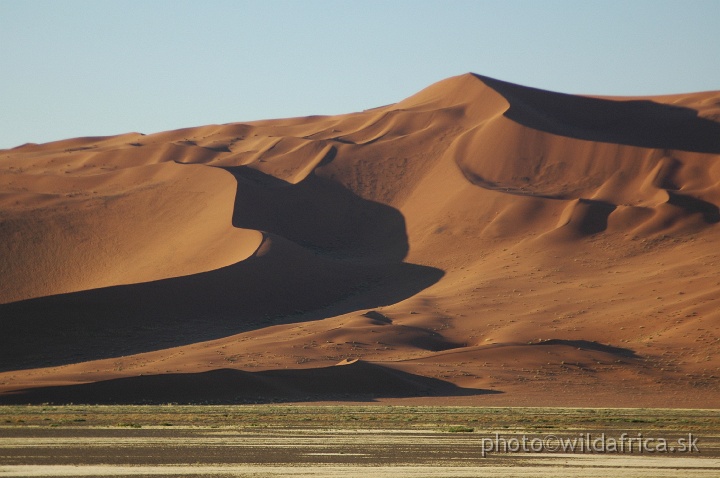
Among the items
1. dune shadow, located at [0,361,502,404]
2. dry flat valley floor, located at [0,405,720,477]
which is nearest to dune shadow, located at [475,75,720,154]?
dune shadow, located at [0,361,502,404]

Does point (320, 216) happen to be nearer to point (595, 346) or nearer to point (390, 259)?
point (390, 259)

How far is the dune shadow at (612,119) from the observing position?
255 feet

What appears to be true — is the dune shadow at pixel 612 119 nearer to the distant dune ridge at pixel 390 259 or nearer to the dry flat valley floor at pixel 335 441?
the distant dune ridge at pixel 390 259

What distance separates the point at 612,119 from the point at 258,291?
38.6m

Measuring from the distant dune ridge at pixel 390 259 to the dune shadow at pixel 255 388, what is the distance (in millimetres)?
100

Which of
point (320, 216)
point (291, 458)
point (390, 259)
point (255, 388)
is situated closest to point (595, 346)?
point (255, 388)

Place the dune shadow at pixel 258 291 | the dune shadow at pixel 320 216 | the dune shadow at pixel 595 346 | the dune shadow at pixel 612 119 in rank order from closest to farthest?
the dune shadow at pixel 595 346 → the dune shadow at pixel 258 291 → the dune shadow at pixel 320 216 → the dune shadow at pixel 612 119

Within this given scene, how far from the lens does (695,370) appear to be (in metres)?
44.4

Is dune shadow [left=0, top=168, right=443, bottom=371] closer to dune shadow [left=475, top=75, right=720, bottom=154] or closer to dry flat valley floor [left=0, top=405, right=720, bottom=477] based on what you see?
dune shadow [left=475, top=75, right=720, bottom=154]

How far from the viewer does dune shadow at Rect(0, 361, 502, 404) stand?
35156mm

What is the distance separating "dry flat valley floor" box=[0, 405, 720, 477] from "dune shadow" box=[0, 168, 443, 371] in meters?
17.6

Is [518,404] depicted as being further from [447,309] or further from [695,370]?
[447,309]

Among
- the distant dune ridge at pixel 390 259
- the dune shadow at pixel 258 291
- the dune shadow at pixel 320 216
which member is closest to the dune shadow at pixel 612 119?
the distant dune ridge at pixel 390 259

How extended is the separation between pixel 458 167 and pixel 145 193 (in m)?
22.1
